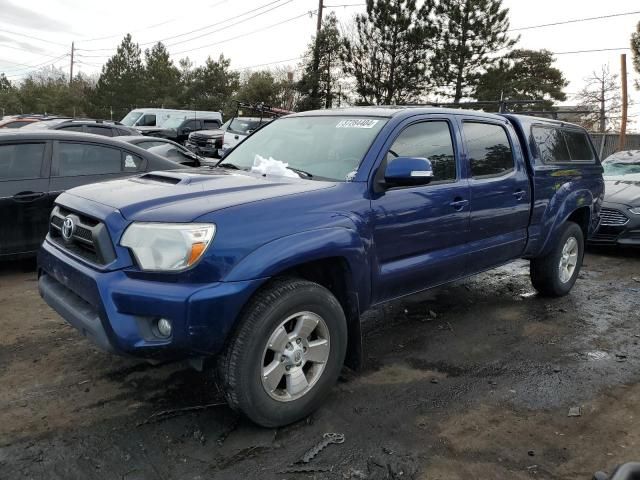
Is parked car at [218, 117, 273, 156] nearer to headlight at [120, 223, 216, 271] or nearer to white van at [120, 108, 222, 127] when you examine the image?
white van at [120, 108, 222, 127]

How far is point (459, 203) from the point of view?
4141 mm

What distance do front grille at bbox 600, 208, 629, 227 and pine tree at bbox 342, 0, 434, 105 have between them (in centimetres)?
2012

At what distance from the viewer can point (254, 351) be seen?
282cm

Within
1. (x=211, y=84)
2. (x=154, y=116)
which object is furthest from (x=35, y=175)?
(x=211, y=84)

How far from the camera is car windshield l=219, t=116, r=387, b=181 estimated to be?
3701 millimetres

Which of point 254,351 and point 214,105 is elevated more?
point 214,105

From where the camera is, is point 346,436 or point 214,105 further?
point 214,105

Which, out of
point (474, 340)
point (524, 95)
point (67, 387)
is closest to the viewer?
point (67, 387)

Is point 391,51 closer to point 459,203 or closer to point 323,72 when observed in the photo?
point 323,72

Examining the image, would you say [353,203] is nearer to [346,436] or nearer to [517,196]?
[346,436]

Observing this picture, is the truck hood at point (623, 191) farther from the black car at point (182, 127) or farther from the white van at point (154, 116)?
the white van at point (154, 116)

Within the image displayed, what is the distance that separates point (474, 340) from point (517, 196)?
1300mm

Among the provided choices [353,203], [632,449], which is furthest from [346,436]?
[632,449]

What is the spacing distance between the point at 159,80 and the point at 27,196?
47.3 meters
